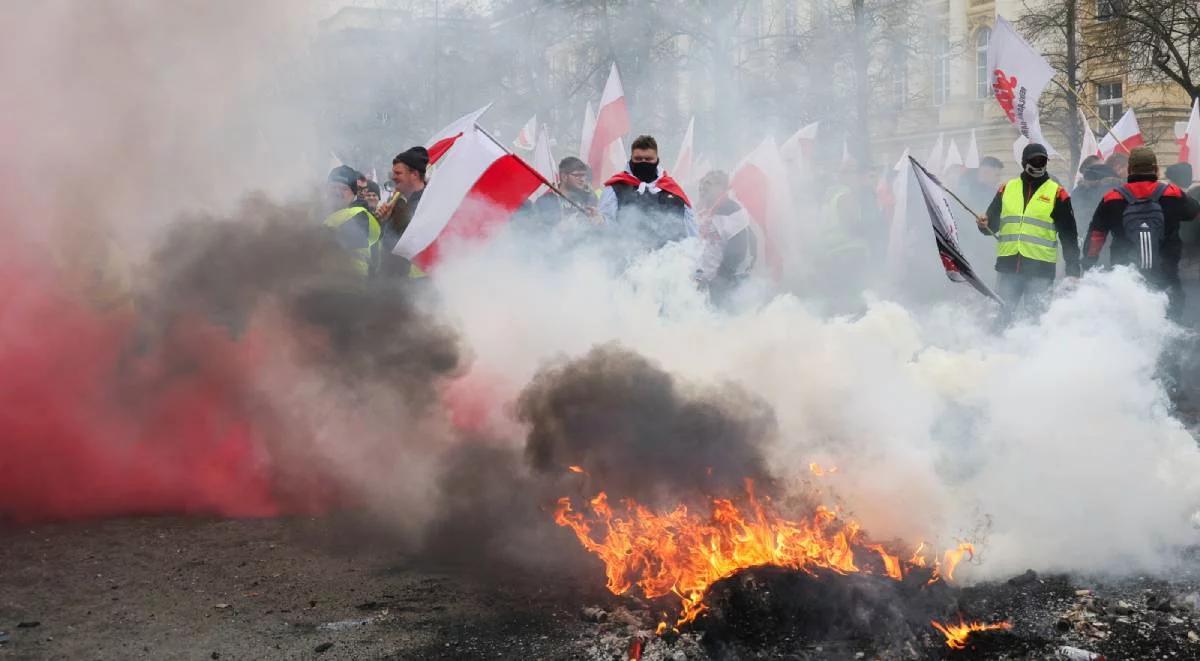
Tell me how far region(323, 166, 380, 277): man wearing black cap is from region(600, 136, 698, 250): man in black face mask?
59.3 inches

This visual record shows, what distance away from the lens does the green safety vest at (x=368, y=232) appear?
6.88m

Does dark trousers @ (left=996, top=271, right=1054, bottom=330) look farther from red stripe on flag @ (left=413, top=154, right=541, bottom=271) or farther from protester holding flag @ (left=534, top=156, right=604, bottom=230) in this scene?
red stripe on flag @ (left=413, top=154, right=541, bottom=271)

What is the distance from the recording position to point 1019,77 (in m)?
10.2

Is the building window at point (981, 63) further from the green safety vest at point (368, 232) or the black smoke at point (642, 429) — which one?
the black smoke at point (642, 429)

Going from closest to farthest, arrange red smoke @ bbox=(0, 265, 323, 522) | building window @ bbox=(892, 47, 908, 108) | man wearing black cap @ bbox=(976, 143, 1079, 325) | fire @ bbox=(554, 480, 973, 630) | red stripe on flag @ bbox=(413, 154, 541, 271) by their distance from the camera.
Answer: fire @ bbox=(554, 480, 973, 630), red smoke @ bbox=(0, 265, 323, 522), red stripe on flag @ bbox=(413, 154, 541, 271), man wearing black cap @ bbox=(976, 143, 1079, 325), building window @ bbox=(892, 47, 908, 108)

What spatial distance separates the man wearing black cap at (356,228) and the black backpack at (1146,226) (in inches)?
215

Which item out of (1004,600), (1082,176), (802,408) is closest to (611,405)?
(802,408)

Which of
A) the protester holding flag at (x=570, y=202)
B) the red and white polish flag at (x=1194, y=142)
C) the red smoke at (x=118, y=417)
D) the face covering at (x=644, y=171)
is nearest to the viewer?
the red smoke at (x=118, y=417)

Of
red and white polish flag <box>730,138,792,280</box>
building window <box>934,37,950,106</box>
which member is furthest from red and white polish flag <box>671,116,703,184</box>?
building window <box>934,37,950,106</box>

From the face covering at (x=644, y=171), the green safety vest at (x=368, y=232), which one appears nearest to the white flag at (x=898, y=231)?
the face covering at (x=644, y=171)

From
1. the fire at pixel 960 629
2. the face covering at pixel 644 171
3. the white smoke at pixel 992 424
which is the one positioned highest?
the face covering at pixel 644 171

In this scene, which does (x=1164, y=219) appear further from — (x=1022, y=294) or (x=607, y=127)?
(x=607, y=127)

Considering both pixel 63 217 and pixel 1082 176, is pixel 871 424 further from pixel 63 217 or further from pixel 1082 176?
pixel 1082 176

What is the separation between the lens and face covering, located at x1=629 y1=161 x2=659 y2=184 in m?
7.55
